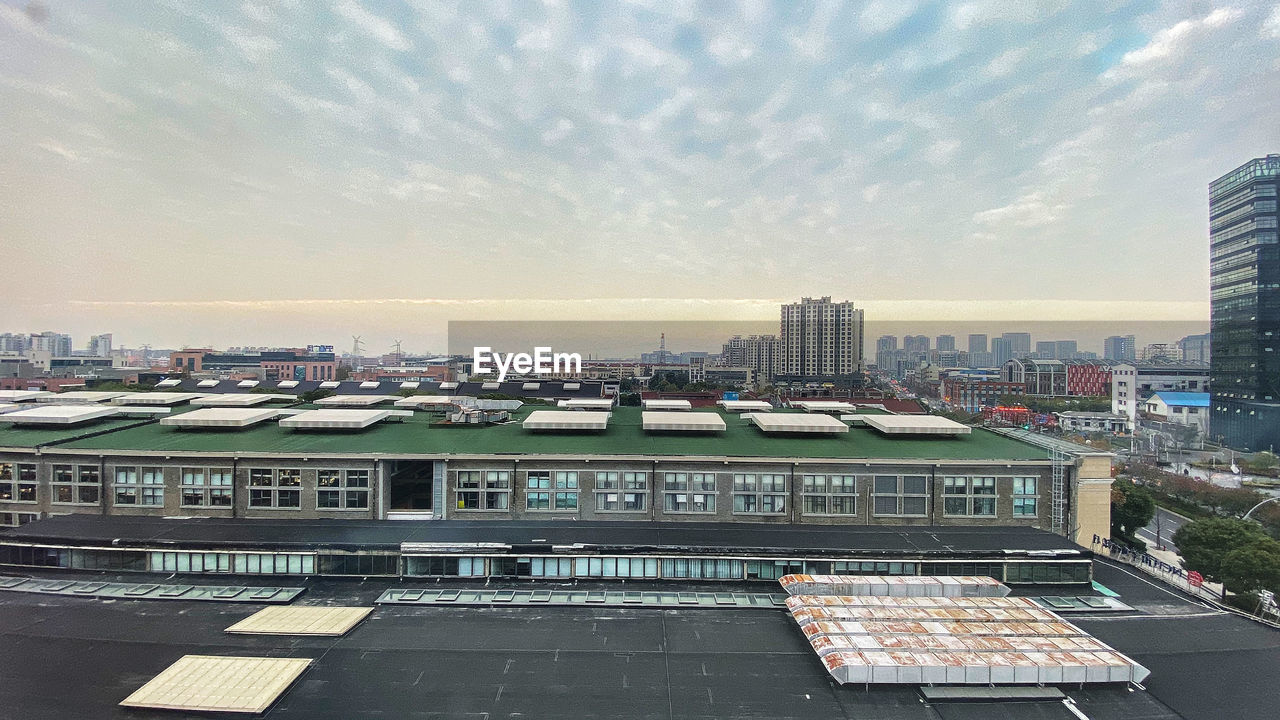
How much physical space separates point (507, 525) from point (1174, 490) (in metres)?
64.5

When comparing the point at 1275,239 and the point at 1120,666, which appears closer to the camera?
the point at 1120,666

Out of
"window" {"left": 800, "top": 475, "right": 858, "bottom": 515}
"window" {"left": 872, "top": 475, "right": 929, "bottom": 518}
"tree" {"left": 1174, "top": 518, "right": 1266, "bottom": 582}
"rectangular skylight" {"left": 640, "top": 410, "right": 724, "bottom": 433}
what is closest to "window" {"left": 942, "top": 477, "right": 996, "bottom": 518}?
"window" {"left": 872, "top": 475, "right": 929, "bottom": 518}

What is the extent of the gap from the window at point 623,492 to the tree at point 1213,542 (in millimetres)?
30867

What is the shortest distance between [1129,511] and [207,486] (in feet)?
192

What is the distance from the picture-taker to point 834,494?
30734 millimetres

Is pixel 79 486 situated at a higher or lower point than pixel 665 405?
lower

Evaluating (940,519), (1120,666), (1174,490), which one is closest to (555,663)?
(1120,666)

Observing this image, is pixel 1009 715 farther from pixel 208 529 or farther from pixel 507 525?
pixel 208 529

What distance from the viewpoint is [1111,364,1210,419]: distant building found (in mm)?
118625

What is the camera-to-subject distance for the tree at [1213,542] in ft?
103

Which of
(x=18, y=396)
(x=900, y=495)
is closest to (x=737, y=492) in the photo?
(x=900, y=495)

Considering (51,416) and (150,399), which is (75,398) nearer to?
(150,399)

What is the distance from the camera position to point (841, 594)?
22.0 meters

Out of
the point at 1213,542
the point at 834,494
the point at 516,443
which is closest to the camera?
the point at 834,494
